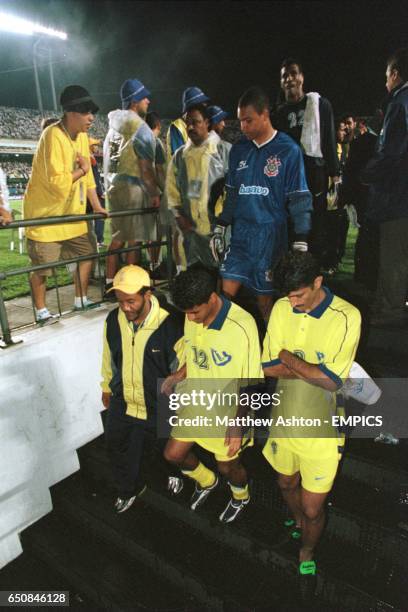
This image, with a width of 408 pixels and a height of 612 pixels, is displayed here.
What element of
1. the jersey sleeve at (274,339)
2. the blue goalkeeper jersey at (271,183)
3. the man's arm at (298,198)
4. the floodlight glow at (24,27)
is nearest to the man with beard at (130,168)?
the blue goalkeeper jersey at (271,183)

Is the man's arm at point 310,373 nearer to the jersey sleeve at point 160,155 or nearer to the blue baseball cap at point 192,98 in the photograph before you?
the blue baseball cap at point 192,98

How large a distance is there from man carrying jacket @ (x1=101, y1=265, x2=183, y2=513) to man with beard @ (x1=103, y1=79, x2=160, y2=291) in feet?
4.91

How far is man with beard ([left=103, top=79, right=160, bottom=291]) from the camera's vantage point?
436 cm

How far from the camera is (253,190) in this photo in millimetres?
3121

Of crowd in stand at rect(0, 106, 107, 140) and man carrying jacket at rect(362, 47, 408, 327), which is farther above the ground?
crowd in stand at rect(0, 106, 107, 140)

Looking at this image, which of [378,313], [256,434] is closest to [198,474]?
[256,434]

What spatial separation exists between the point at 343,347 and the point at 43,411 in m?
2.57

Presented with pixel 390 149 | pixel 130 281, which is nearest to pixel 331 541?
pixel 130 281

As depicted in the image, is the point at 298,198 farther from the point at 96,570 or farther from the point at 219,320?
the point at 96,570

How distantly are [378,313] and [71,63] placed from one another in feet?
101

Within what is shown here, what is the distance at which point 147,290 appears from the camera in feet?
8.96

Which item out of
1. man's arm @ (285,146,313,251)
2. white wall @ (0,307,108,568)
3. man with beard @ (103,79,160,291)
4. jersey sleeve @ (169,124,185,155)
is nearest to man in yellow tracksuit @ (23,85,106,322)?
white wall @ (0,307,108,568)

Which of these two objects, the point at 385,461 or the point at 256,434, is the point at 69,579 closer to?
the point at 256,434

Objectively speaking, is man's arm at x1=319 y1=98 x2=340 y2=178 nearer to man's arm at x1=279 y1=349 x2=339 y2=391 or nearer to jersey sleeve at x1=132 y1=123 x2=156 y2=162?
jersey sleeve at x1=132 y1=123 x2=156 y2=162
